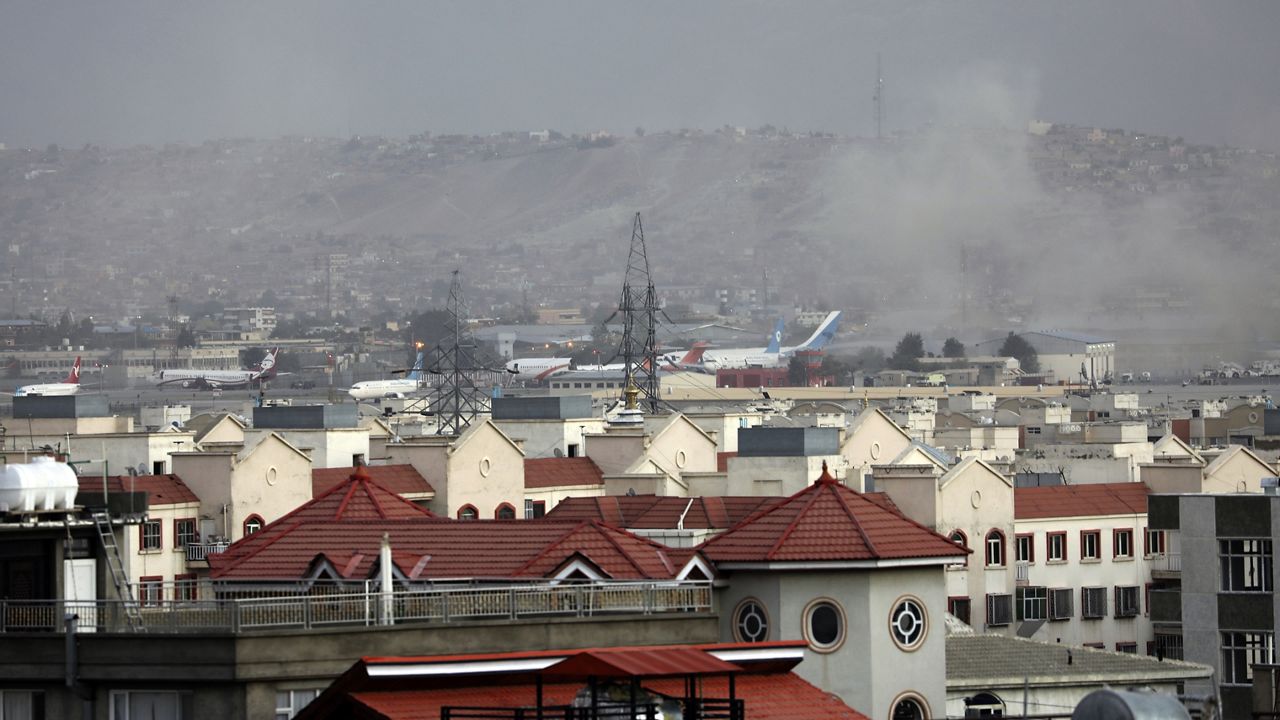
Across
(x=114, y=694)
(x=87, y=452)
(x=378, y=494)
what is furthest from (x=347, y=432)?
(x=114, y=694)

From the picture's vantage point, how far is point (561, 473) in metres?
47.6

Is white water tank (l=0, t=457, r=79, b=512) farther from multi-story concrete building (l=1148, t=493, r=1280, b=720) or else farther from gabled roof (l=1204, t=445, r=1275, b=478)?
gabled roof (l=1204, t=445, r=1275, b=478)

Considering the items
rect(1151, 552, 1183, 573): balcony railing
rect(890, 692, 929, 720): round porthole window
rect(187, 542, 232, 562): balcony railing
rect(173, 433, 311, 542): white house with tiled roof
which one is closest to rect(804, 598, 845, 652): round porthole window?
rect(890, 692, 929, 720): round porthole window

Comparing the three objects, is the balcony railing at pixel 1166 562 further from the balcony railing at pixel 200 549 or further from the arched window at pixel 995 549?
the balcony railing at pixel 200 549

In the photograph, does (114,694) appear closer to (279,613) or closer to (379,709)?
(279,613)

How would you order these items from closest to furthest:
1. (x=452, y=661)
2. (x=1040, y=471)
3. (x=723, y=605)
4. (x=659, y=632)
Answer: (x=452, y=661) → (x=659, y=632) → (x=723, y=605) → (x=1040, y=471)

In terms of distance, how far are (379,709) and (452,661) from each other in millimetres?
874

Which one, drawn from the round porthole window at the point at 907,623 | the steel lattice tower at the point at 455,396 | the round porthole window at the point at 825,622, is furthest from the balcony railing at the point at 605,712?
the steel lattice tower at the point at 455,396

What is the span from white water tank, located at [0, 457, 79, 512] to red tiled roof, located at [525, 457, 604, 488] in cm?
2674

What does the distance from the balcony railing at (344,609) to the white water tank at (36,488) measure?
0.77 m

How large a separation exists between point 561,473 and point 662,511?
48.0ft

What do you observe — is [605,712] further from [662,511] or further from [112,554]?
[662,511]

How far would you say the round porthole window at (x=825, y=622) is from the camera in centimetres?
2156

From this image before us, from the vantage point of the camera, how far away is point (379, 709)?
16469 mm
